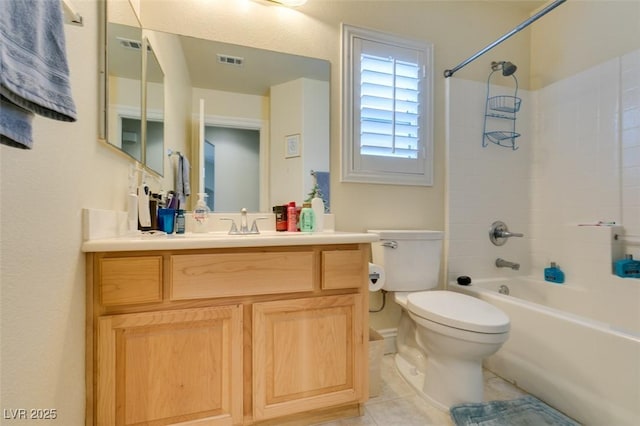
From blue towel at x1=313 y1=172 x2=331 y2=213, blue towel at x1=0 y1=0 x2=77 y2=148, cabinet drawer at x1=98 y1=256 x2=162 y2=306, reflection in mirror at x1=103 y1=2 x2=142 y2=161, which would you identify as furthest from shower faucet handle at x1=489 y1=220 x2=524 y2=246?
blue towel at x1=0 y1=0 x2=77 y2=148

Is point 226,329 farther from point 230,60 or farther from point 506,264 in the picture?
point 506,264

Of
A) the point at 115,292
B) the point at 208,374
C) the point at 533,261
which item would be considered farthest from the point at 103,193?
the point at 533,261

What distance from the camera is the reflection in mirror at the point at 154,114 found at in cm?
137

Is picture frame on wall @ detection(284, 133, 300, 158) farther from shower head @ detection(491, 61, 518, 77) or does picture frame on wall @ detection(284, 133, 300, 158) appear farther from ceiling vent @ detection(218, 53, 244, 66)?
shower head @ detection(491, 61, 518, 77)

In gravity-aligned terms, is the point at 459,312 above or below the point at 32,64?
below

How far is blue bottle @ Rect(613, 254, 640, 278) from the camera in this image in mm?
1678

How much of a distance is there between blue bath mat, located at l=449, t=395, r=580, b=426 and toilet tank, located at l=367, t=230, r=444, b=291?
0.64 metres

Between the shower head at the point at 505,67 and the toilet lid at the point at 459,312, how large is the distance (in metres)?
1.69

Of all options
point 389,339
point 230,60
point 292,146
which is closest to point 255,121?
point 292,146

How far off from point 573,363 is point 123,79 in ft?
7.56

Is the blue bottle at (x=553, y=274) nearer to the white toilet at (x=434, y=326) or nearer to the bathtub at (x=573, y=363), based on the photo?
the bathtub at (x=573, y=363)

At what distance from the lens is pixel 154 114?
1.41 meters

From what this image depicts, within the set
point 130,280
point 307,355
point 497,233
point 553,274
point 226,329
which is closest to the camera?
point 130,280

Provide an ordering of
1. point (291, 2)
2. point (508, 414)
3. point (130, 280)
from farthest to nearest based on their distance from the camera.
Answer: point (291, 2) → point (508, 414) → point (130, 280)
